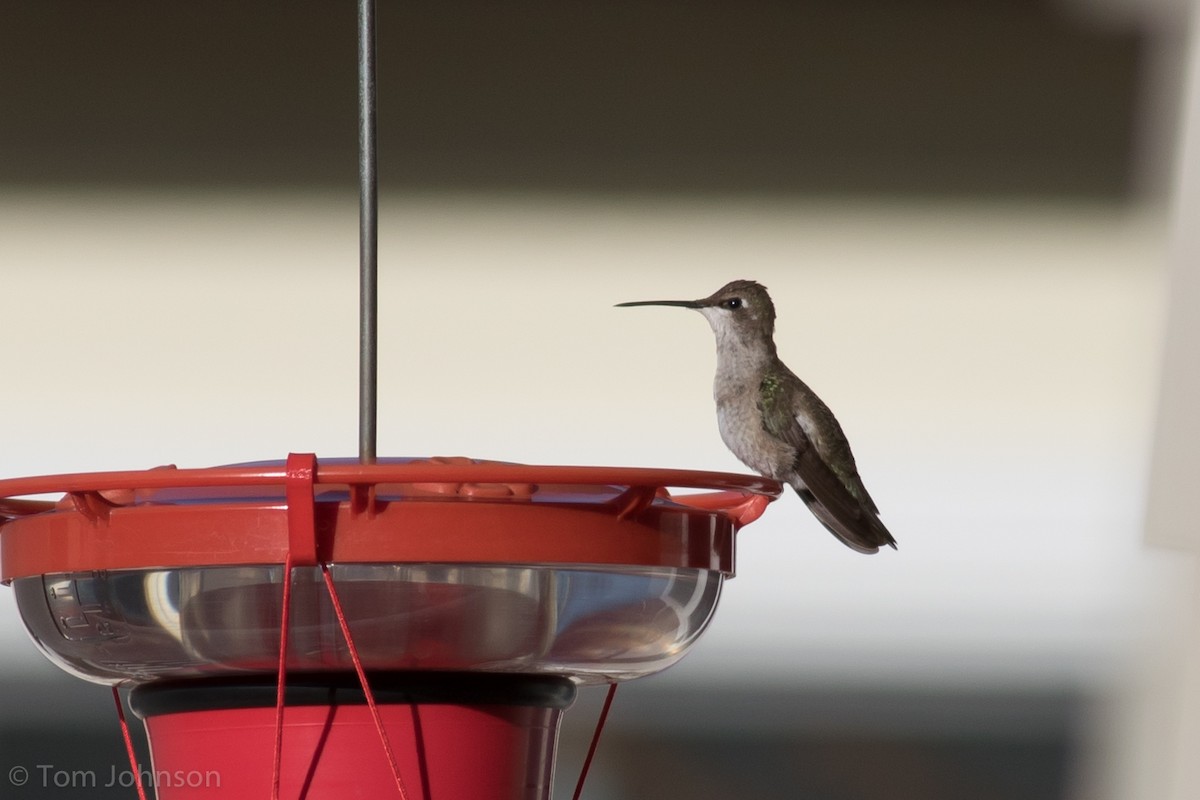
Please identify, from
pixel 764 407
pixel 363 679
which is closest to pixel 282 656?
pixel 363 679

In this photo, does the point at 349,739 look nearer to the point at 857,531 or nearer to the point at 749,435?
the point at 857,531

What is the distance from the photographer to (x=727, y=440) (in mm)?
2484

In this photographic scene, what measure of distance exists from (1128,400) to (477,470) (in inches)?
112

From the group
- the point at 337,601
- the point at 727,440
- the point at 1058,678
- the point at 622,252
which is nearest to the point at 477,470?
the point at 337,601

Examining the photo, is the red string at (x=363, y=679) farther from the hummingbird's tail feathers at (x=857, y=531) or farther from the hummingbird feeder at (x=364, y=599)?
the hummingbird's tail feathers at (x=857, y=531)

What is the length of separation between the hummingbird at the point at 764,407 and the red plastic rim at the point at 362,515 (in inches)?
49.9

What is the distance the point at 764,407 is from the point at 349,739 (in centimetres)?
145

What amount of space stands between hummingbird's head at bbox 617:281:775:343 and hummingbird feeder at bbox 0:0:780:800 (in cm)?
133

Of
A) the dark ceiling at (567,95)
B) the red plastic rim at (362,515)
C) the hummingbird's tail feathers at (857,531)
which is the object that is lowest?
the hummingbird's tail feathers at (857,531)

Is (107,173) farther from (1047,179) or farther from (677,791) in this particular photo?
(1047,179)

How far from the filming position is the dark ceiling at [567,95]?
3369 mm

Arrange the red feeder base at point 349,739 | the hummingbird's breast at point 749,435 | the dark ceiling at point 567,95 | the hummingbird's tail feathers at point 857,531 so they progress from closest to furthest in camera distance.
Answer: the red feeder base at point 349,739 → the hummingbird's tail feathers at point 857,531 → the hummingbird's breast at point 749,435 → the dark ceiling at point 567,95

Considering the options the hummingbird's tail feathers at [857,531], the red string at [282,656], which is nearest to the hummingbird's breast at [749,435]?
the hummingbird's tail feathers at [857,531]

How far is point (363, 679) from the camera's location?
104cm
